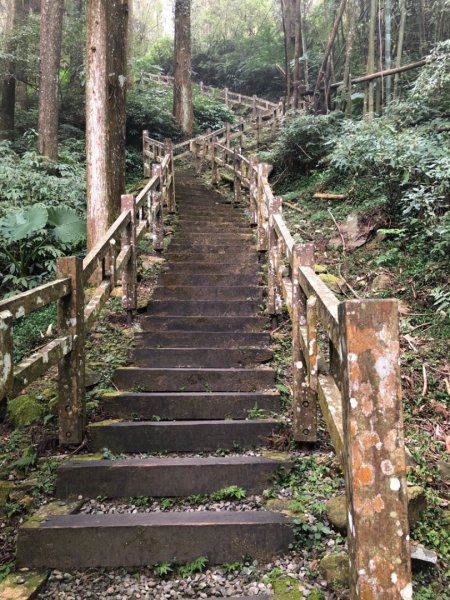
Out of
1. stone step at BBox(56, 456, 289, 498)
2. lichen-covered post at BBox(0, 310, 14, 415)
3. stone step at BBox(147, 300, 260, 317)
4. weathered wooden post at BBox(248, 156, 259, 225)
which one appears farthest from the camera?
weathered wooden post at BBox(248, 156, 259, 225)

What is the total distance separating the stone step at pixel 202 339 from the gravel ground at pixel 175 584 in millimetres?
2461

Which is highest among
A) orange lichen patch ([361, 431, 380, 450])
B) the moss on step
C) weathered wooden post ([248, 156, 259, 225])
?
weathered wooden post ([248, 156, 259, 225])

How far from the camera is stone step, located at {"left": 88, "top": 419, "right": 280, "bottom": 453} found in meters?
3.28

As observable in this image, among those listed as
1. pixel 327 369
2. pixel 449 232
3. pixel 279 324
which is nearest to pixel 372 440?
pixel 327 369

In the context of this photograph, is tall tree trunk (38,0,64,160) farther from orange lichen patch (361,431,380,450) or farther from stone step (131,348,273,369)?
orange lichen patch (361,431,380,450)

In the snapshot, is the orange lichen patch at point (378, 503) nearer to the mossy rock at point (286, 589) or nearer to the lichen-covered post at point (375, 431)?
the lichen-covered post at point (375, 431)

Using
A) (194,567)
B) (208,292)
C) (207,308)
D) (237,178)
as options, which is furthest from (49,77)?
(194,567)

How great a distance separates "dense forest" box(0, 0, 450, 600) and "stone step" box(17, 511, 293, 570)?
9 centimetres

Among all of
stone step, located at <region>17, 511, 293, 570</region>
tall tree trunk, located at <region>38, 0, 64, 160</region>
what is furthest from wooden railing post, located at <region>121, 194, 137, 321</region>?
tall tree trunk, located at <region>38, 0, 64, 160</region>

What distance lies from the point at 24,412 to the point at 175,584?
205cm

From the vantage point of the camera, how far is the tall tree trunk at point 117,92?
6.27 metres

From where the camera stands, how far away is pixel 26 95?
15852mm

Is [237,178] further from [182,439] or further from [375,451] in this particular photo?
[375,451]

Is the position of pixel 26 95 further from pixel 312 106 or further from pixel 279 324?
pixel 279 324
